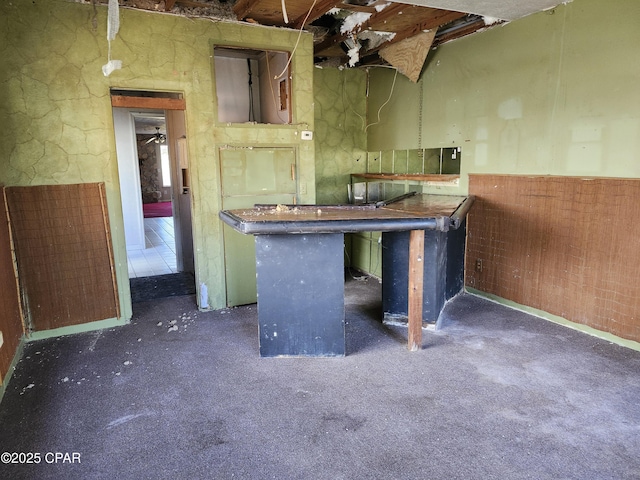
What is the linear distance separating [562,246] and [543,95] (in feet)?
4.16

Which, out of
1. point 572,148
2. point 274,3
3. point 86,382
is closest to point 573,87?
point 572,148

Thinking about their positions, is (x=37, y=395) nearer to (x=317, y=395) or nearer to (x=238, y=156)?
(x=317, y=395)

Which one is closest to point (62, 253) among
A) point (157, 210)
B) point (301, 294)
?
point (301, 294)

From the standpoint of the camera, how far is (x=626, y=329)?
10.2 ft

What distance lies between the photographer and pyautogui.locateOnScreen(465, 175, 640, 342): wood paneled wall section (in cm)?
307

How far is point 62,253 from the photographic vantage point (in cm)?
343

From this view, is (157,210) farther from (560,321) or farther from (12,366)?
(560,321)

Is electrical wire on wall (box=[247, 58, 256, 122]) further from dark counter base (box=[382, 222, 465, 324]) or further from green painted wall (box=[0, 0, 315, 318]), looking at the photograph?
dark counter base (box=[382, 222, 465, 324])

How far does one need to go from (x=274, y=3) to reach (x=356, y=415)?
313 cm

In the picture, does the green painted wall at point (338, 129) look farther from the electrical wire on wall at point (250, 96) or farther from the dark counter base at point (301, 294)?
the dark counter base at point (301, 294)

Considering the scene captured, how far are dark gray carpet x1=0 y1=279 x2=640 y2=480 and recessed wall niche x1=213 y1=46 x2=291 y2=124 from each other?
272 cm

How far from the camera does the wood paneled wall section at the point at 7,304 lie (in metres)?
2.71

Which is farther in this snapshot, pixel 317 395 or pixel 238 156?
pixel 238 156

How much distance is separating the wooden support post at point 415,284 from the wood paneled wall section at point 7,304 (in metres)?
2.67
